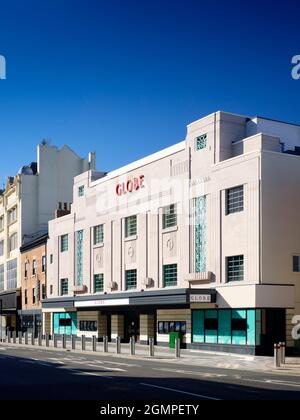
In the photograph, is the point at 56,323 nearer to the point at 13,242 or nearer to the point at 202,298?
the point at 13,242

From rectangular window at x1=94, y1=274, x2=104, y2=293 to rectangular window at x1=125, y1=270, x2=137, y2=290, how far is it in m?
4.50

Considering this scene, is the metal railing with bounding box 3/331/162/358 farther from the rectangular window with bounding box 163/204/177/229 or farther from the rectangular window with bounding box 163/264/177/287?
the rectangular window with bounding box 163/204/177/229

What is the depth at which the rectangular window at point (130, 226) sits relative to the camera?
1969 inches

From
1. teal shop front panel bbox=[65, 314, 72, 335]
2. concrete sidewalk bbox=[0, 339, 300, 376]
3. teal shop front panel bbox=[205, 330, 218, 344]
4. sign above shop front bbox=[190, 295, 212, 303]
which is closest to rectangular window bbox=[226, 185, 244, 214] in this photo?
sign above shop front bbox=[190, 295, 212, 303]

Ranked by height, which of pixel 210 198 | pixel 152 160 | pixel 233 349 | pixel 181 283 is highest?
pixel 152 160

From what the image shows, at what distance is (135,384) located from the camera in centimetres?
2067

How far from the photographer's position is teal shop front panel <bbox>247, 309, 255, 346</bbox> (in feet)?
121

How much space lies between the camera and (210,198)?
135 ft

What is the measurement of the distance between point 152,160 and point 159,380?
88.5 feet

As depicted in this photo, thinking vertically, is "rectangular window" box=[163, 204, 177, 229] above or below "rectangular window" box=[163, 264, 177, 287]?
above

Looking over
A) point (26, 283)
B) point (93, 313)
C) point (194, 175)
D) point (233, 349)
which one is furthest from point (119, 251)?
point (26, 283)

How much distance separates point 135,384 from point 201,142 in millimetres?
24167

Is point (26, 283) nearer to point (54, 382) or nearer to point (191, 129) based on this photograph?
point (191, 129)

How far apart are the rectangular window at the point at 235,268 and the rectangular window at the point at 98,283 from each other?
691 inches
